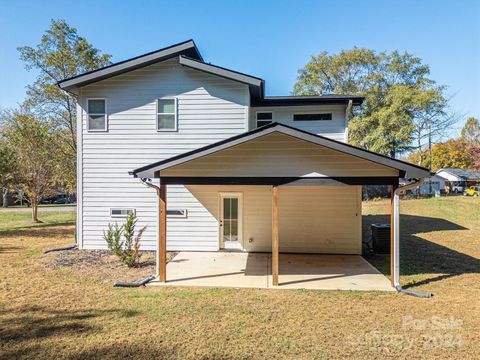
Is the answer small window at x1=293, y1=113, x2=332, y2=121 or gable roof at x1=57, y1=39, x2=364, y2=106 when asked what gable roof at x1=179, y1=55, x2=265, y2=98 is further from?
small window at x1=293, y1=113, x2=332, y2=121

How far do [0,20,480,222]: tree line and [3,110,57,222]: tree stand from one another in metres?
0.04

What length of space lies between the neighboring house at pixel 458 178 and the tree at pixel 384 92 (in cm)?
1038

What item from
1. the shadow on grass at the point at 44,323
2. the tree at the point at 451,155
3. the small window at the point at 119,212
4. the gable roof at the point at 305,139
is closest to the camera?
the shadow on grass at the point at 44,323

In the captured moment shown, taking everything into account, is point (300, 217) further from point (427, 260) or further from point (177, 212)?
point (177, 212)

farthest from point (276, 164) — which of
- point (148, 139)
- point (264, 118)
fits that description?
point (148, 139)

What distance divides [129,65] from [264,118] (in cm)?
493

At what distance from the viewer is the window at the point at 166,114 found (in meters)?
9.61

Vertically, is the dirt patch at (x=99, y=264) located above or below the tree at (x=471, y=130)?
below

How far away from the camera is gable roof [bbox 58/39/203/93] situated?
9.12m

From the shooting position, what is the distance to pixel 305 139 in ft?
20.2

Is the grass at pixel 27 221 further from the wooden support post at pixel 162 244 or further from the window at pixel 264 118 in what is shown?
the window at pixel 264 118

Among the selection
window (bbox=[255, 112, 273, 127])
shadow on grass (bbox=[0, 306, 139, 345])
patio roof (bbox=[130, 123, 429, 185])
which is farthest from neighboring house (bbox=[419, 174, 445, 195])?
shadow on grass (bbox=[0, 306, 139, 345])

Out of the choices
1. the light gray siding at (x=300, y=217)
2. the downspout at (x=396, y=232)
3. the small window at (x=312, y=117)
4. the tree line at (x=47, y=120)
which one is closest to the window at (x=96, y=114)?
the light gray siding at (x=300, y=217)

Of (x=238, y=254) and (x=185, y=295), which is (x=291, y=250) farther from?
(x=185, y=295)
